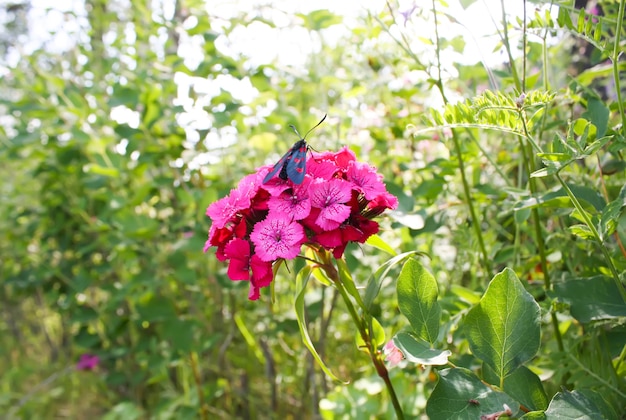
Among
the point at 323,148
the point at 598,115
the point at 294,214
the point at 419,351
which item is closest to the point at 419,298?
the point at 419,351

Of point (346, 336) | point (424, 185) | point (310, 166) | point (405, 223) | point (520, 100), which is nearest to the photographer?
point (520, 100)

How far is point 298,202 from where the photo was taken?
2.52 feet

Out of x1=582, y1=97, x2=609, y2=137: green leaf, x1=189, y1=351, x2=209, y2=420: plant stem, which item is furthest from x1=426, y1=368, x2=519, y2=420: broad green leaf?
x1=189, y1=351, x2=209, y2=420: plant stem

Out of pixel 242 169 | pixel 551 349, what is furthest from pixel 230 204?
pixel 242 169

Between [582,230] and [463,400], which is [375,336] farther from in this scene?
[582,230]

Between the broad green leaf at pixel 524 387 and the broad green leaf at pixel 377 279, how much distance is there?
0.17 metres

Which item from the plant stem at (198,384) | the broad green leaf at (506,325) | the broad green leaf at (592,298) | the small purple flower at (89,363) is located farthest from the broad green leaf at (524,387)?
the small purple flower at (89,363)

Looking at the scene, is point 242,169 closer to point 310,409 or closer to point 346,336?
point 346,336

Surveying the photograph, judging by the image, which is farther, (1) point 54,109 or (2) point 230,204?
(1) point 54,109

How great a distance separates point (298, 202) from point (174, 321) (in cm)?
116

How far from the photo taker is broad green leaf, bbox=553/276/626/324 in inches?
31.8

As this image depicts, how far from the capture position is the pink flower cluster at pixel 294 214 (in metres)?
0.75

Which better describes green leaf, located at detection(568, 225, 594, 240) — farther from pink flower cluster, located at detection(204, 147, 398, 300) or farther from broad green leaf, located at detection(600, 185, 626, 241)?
Result: pink flower cluster, located at detection(204, 147, 398, 300)

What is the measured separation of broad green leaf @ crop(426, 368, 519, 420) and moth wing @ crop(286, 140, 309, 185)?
0.30 meters
